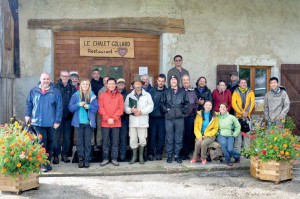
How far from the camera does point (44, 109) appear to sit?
19.8 feet

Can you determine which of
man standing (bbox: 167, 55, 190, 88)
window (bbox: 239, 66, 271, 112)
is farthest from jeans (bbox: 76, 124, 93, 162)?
window (bbox: 239, 66, 271, 112)

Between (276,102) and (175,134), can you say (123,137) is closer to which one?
(175,134)

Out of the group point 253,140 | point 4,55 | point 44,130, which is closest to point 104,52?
point 4,55

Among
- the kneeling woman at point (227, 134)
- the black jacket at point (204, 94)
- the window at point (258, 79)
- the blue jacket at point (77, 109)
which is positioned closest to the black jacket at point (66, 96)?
the blue jacket at point (77, 109)

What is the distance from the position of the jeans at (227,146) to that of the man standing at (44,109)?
2.87 metres

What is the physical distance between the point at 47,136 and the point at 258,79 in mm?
5201

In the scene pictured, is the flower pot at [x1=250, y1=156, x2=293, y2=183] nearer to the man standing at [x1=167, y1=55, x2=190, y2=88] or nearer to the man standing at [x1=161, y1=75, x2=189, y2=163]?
the man standing at [x1=161, y1=75, x2=189, y2=163]

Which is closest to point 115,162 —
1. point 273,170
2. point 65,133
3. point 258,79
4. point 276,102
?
point 65,133

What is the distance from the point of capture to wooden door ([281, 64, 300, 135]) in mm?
8805

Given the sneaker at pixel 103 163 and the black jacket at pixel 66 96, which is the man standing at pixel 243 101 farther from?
the black jacket at pixel 66 96

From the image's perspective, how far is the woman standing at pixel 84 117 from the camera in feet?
20.8

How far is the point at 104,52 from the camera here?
838 centimetres

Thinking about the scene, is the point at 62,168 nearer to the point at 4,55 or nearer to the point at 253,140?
the point at 4,55

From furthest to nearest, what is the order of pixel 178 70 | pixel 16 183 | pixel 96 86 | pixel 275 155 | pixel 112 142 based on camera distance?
pixel 178 70, pixel 96 86, pixel 112 142, pixel 275 155, pixel 16 183
